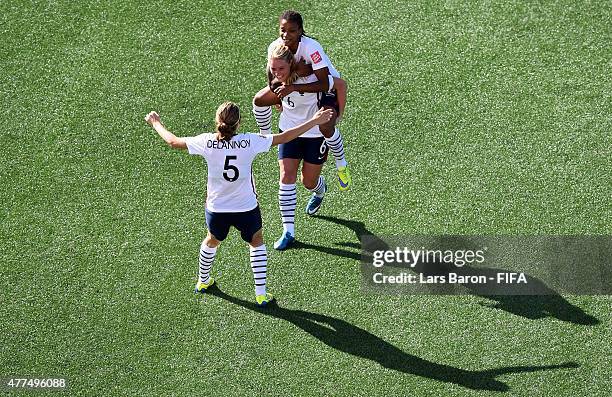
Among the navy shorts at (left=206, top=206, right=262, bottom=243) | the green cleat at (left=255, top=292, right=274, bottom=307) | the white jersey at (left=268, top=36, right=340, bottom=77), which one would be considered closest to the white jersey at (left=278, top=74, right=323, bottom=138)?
the white jersey at (left=268, top=36, right=340, bottom=77)

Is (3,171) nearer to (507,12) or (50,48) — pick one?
(50,48)

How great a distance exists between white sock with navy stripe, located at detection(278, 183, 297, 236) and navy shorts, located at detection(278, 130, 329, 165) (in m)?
0.33

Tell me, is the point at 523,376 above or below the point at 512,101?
below

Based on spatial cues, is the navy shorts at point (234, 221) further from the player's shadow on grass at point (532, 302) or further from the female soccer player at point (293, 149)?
the player's shadow on grass at point (532, 302)

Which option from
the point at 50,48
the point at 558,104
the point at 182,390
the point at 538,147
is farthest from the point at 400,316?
the point at 50,48

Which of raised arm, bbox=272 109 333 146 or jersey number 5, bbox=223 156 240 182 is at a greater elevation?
raised arm, bbox=272 109 333 146

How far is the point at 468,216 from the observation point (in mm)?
11328

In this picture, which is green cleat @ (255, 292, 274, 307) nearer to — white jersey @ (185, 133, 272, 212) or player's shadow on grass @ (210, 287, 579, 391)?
player's shadow on grass @ (210, 287, 579, 391)

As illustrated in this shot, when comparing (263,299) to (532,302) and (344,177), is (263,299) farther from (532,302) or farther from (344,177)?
(532,302)

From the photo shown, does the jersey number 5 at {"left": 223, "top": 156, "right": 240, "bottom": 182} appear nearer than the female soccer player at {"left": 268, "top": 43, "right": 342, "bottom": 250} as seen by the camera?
Yes

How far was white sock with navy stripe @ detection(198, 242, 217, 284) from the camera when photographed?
10.3 meters

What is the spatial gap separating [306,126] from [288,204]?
1.71 m

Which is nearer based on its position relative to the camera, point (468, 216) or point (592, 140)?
point (468, 216)

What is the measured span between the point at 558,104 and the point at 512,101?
0.56 meters
